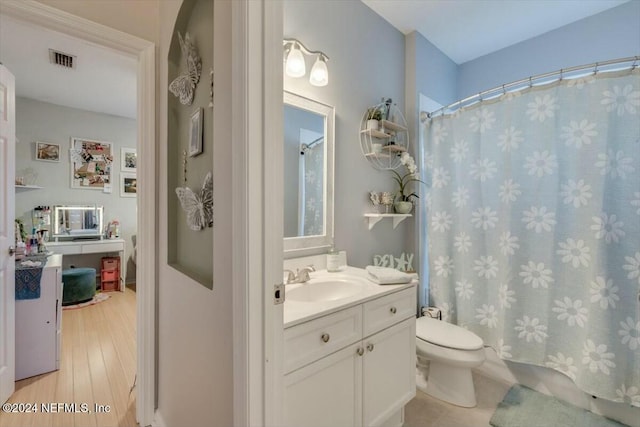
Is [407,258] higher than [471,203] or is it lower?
lower

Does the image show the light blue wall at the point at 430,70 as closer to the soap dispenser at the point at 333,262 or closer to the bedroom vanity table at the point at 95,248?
the soap dispenser at the point at 333,262

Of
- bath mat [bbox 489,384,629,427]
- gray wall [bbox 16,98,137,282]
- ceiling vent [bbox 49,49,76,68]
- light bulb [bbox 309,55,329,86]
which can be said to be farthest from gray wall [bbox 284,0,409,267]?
gray wall [bbox 16,98,137,282]

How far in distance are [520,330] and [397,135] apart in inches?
62.4

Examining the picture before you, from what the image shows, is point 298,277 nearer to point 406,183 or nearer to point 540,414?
point 406,183

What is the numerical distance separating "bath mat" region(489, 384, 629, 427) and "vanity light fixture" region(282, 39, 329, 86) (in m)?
2.20

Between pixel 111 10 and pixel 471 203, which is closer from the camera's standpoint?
pixel 111 10

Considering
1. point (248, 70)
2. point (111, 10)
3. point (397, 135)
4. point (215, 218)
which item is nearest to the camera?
point (248, 70)

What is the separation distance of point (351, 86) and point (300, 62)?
492mm

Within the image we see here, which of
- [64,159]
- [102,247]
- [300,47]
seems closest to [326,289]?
[300,47]

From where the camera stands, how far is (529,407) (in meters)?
1.71

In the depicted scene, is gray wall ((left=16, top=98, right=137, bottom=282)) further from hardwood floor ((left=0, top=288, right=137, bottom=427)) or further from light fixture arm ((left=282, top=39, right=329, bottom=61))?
light fixture arm ((left=282, top=39, right=329, bottom=61))

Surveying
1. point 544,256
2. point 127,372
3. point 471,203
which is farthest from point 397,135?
point 127,372

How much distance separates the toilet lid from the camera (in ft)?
5.52

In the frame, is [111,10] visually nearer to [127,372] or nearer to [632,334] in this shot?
[127,372]
